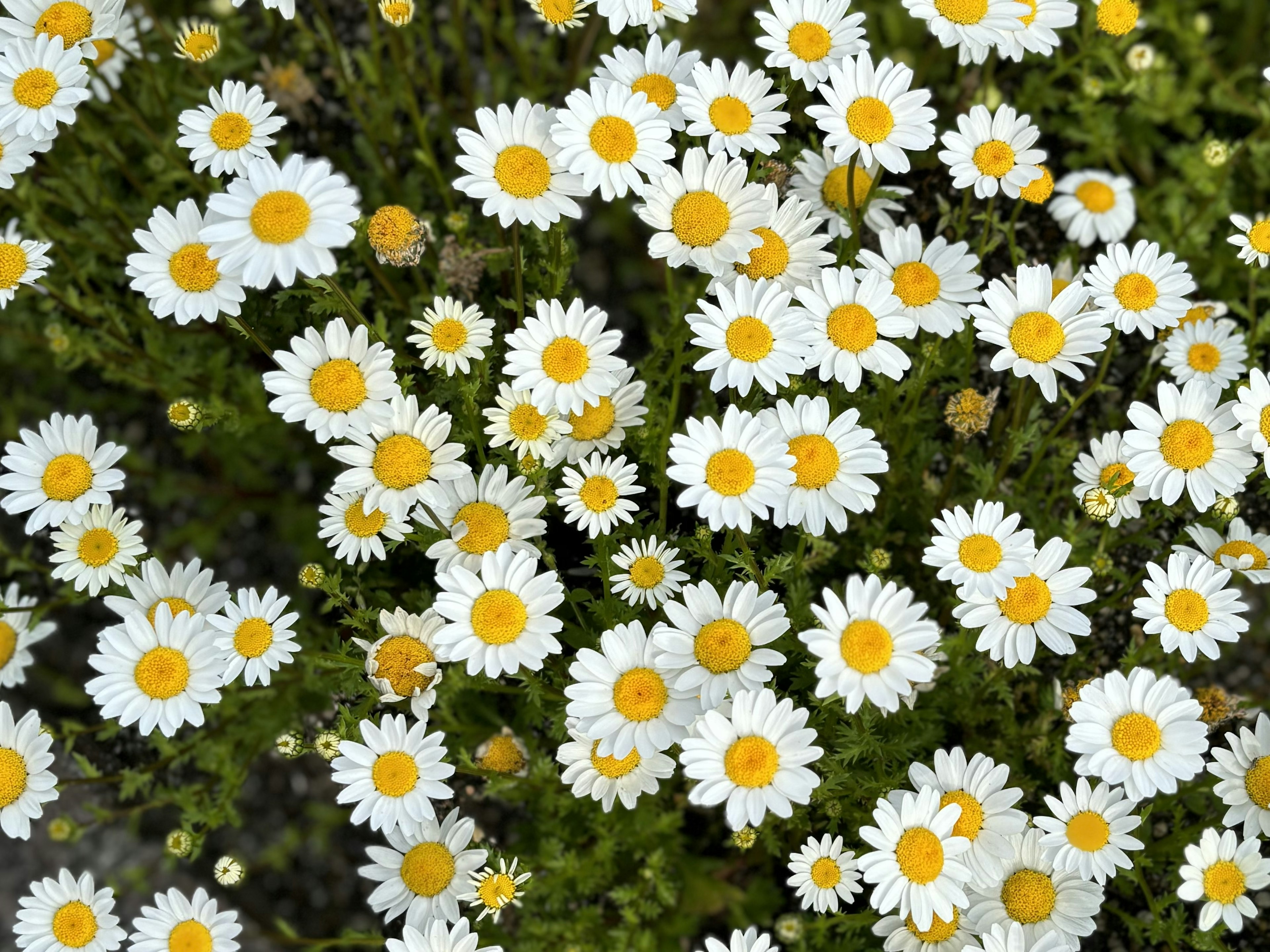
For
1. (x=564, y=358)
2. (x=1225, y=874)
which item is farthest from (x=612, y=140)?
(x=1225, y=874)

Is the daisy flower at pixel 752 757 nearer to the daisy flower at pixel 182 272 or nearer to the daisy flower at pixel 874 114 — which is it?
the daisy flower at pixel 874 114

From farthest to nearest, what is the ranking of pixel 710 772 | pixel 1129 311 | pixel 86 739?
pixel 86 739, pixel 1129 311, pixel 710 772

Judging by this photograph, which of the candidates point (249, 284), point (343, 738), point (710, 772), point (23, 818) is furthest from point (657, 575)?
point (23, 818)

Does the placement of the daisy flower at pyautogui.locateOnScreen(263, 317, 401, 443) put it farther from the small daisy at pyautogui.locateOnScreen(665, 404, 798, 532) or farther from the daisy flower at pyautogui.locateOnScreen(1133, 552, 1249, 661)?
the daisy flower at pyautogui.locateOnScreen(1133, 552, 1249, 661)

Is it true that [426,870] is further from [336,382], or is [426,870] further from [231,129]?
[231,129]

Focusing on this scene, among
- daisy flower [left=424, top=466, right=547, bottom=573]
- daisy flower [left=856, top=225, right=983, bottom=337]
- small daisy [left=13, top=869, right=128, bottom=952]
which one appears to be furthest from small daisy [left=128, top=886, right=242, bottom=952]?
daisy flower [left=856, top=225, right=983, bottom=337]

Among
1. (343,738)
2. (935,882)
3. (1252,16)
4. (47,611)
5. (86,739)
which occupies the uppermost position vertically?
(1252,16)

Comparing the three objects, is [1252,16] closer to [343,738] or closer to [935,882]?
[935,882]
